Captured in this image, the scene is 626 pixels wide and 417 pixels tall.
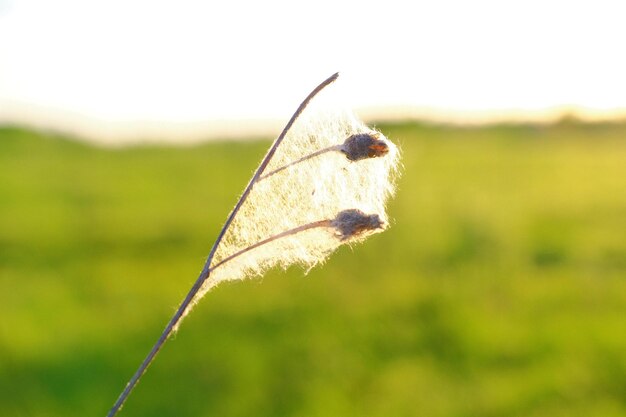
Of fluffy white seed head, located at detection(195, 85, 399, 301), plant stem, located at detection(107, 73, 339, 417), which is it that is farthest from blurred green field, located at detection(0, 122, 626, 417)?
plant stem, located at detection(107, 73, 339, 417)

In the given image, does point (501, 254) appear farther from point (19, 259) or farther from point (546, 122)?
point (546, 122)

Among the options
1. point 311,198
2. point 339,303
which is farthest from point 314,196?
point 339,303

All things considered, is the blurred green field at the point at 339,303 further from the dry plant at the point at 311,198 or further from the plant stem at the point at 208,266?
the plant stem at the point at 208,266

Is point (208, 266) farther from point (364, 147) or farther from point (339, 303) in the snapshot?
point (339, 303)

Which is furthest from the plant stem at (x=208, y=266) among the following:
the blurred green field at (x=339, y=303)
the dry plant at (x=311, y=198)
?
the blurred green field at (x=339, y=303)

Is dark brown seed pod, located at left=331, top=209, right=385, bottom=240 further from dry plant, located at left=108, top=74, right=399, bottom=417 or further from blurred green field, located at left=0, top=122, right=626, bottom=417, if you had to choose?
blurred green field, located at left=0, top=122, right=626, bottom=417

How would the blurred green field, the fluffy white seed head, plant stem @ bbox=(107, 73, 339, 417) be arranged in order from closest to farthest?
plant stem @ bbox=(107, 73, 339, 417) < the fluffy white seed head < the blurred green field

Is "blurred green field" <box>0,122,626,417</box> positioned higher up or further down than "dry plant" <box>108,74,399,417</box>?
further down
